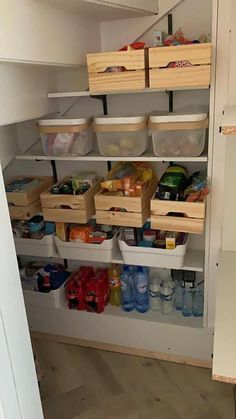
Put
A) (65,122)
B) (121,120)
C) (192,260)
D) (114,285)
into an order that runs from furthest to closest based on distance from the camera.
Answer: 1. (114,285)
2. (192,260)
3. (65,122)
4. (121,120)

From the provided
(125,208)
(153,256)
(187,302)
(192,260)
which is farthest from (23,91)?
(187,302)

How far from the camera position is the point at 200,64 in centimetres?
139

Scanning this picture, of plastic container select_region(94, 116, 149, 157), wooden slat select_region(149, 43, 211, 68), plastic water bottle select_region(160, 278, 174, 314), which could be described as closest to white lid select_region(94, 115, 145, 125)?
plastic container select_region(94, 116, 149, 157)

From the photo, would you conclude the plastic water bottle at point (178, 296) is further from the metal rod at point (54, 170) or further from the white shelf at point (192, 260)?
the metal rod at point (54, 170)

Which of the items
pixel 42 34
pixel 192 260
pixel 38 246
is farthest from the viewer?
pixel 38 246

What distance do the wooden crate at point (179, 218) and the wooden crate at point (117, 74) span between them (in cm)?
51

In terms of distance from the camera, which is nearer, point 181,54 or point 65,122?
point 181,54

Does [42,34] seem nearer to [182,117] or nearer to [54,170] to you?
[182,117]

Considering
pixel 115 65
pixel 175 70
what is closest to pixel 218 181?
pixel 175 70

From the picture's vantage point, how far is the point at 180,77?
56.3 inches

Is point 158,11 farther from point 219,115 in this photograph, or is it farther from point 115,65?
point 219,115

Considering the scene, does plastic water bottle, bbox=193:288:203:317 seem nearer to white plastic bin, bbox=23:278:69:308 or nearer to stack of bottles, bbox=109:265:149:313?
stack of bottles, bbox=109:265:149:313

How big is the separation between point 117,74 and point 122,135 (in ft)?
1.00

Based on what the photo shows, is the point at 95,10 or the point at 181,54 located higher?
the point at 95,10
